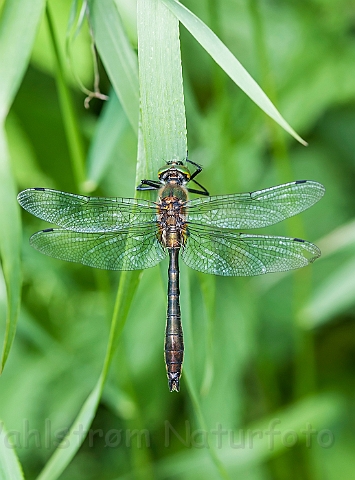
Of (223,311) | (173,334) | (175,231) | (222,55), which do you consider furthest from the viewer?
(223,311)

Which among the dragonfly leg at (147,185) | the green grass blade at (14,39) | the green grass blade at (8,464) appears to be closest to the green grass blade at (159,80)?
the dragonfly leg at (147,185)

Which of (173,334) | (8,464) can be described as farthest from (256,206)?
(8,464)

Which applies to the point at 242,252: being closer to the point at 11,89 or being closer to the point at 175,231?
the point at 175,231

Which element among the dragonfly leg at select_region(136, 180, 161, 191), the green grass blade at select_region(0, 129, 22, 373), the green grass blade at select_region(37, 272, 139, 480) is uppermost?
the dragonfly leg at select_region(136, 180, 161, 191)

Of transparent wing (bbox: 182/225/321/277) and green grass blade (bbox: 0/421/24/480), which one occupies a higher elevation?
transparent wing (bbox: 182/225/321/277)

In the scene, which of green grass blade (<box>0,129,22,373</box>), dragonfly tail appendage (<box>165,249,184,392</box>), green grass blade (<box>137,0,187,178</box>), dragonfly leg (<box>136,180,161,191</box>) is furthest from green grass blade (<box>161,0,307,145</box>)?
dragonfly tail appendage (<box>165,249,184,392</box>)

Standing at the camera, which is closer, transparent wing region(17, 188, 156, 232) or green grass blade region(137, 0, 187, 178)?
green grass blade region(137, 0, 187, 178)

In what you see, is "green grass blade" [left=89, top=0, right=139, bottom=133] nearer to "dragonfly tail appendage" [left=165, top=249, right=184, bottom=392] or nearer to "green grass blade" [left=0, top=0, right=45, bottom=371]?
"green grass blade" [left=0, top=0, right=45, bottom=371]
